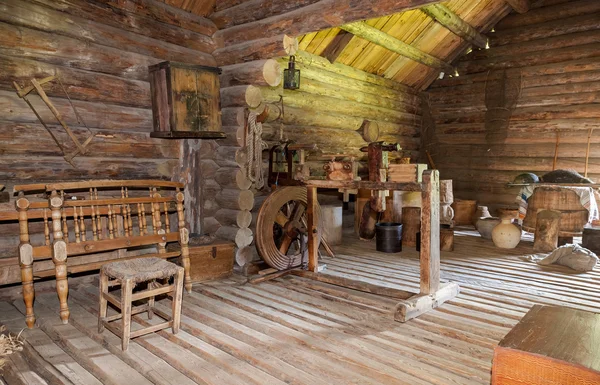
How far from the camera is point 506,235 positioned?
6.69 m

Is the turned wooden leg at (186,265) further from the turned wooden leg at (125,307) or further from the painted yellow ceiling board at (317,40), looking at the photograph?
the painted yellow ceiling board at (317,40)

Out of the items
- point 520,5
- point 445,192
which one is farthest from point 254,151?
point 520,5

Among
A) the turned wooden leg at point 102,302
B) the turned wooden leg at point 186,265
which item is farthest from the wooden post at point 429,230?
the turned wooden leg at point 102,302

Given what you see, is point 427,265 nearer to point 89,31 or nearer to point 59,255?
point 59,255

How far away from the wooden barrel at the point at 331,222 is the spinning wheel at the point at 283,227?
99cm

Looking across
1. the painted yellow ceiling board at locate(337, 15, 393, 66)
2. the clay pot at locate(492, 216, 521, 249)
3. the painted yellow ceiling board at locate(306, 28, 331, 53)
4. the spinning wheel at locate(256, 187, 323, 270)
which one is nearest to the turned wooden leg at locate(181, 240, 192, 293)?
the spinning wheel at locate(256, 187, 323, 270)

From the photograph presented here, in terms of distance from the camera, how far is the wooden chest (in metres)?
4.77

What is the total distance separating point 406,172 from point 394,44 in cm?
447

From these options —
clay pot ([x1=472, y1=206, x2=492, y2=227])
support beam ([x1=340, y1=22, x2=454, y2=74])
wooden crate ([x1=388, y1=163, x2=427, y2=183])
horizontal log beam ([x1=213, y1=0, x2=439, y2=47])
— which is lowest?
clay pot ([x1=472, y1=206, x2=492, y2=227])

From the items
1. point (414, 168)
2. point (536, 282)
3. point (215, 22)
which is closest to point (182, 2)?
point (215, 22)

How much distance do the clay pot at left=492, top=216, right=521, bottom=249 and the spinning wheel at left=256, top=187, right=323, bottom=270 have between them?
303cm

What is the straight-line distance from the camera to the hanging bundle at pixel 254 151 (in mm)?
5289

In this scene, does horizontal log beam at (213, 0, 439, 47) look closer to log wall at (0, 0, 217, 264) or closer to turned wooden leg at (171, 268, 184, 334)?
log wall at (0, 0, 217, 264)

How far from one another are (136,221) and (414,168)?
3126 millimetres
